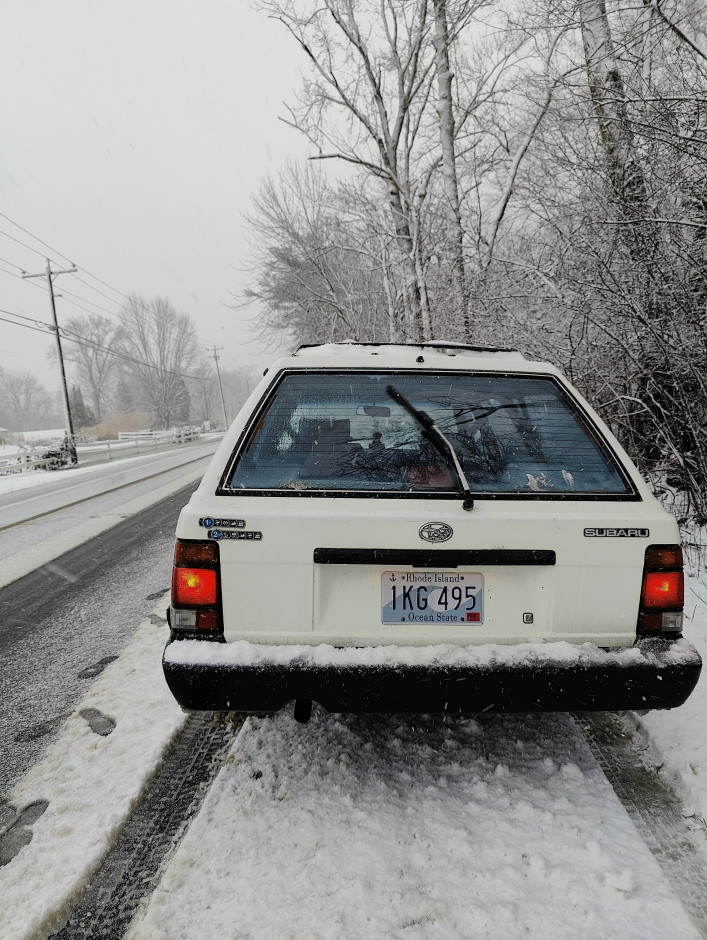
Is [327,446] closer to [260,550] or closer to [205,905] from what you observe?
[260,550]

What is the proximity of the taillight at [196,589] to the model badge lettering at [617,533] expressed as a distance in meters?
1.34

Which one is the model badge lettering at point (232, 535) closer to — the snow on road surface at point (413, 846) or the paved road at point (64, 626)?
the snow on road surface at point (413, 846)

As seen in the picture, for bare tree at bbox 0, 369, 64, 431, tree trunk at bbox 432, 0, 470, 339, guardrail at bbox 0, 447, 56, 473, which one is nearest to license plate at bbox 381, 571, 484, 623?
tree trunk at bbox 432, 0, 470, 339

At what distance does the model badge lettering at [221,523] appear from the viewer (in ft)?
6.13

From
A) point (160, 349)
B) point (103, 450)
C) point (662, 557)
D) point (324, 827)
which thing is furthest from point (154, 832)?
point (160, 349)

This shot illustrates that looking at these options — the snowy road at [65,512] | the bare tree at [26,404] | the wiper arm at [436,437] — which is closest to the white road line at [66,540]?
the snowy road at [65,512]

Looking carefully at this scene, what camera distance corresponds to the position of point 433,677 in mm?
1821

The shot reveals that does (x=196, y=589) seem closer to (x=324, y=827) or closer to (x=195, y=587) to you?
(x=195, y=587)

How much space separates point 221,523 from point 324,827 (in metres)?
1.15

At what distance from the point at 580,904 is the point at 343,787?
882mm

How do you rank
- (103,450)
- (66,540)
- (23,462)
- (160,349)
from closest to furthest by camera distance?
(66,540)
(23,462)
(103,450)
(160,349)

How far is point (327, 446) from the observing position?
214 cm

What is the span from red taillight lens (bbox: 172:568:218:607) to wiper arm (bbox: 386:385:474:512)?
3.15 ft

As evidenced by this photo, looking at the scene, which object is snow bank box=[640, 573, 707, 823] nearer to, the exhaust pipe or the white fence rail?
the exhaust pipe
